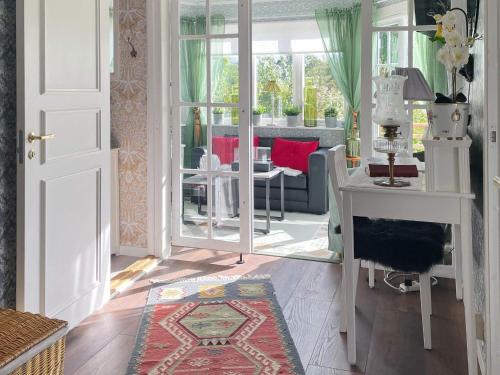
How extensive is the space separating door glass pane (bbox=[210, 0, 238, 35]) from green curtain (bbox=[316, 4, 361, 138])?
298cm

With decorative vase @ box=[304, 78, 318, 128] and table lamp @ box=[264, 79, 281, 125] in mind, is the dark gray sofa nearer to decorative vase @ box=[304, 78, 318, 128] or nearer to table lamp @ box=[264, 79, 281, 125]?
decorative vase @ box=[304, 78, 318, 128]

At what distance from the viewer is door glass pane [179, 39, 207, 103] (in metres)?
3.90

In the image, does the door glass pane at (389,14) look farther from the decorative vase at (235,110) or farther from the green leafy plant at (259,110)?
the green leafy plant at (259,110)

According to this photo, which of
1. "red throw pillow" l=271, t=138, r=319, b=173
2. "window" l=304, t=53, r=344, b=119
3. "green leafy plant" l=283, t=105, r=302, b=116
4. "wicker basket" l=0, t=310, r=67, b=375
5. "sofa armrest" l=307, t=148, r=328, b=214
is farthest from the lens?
"window" l=304, t=53, r=344, b=119

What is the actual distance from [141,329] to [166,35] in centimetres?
232

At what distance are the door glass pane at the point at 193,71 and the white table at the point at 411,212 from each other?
197cm

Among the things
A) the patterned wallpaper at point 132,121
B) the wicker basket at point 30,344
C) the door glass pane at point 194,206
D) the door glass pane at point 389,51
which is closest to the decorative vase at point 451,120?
the door glass pane at point 389,51

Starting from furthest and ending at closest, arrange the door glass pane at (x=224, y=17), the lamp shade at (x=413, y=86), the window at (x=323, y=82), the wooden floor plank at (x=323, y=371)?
the window at (x=323, y=82) → the door glass pane at (x=224, y=17) → the lamp shade at (x=413, y=86) → the wooden floor plank at (x=323, y=371)

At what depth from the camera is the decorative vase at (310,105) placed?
22.8 ft

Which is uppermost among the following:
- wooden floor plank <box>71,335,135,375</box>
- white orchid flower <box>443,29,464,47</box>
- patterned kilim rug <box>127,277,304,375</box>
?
white orchid flower <box>443,29,464,47</box>

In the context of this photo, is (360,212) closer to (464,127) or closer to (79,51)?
(464,127)

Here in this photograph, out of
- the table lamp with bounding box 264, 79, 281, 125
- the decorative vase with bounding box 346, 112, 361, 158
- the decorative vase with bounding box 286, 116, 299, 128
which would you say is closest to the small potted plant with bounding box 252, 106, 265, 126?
the table lamp with bounding box 264, 79, 281, 125

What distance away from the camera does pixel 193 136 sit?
3973 millimetres

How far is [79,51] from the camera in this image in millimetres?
2600
